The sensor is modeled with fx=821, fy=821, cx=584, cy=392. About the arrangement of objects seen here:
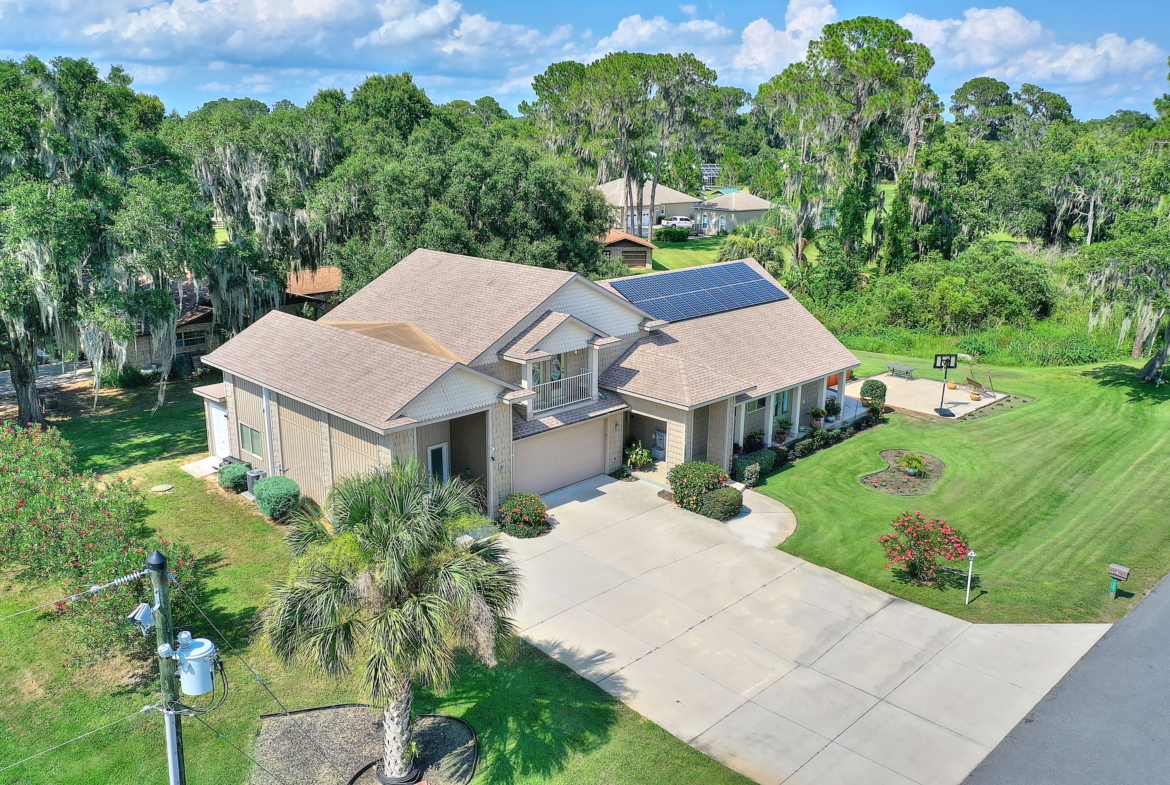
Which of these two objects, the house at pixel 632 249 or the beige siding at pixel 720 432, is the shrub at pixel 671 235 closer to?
the house at pixel 632 249

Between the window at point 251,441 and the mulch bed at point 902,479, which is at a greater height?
the window at point 251,441

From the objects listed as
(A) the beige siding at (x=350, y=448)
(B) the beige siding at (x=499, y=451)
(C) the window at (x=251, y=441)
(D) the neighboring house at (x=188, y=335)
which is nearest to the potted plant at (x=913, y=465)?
(B) the beige siding at (x=499, y=451)

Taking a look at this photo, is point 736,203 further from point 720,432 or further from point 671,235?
point 720,432

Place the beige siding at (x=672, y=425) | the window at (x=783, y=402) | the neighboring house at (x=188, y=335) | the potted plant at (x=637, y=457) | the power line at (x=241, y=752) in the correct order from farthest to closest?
the neighboring house at (x=188, y=335), the window at (x=783, y=402), the potted plant at (x=637, y=457), the beige siding at (x=672, y=425), the power line at (x=241, y=752)

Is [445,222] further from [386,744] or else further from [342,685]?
[386,744]

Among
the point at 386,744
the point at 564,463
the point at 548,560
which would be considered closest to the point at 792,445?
the point at 564,463

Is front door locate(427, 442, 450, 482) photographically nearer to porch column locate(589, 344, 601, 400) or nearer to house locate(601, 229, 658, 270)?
porch column locate(589, 344, 601, 400)
